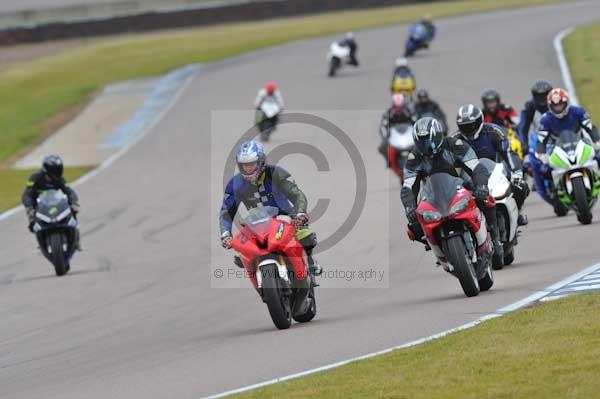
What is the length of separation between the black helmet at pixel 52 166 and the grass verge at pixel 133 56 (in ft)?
51.7

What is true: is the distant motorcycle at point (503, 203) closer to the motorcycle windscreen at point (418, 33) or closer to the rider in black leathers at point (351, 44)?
the rider in black leathers at point (351, 44)

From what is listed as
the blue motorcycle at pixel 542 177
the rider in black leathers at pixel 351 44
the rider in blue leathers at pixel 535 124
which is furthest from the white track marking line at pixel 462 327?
the rider in black leathers at pixel 351 44

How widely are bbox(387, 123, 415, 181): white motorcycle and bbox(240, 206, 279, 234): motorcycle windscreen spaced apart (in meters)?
12.7

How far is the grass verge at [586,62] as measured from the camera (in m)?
32.3

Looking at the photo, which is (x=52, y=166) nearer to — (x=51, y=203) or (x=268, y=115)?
(x=51, y=203)

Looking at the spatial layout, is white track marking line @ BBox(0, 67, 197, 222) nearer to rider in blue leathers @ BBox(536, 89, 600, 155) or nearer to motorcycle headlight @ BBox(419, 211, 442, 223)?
rider in blue leathers @ BBox(536, 89, 600, 155)

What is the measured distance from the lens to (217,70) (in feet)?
153

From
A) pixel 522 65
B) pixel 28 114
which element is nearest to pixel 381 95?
pixel 522 65

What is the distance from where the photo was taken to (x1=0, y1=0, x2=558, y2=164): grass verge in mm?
41281

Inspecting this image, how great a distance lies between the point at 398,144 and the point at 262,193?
12682mm

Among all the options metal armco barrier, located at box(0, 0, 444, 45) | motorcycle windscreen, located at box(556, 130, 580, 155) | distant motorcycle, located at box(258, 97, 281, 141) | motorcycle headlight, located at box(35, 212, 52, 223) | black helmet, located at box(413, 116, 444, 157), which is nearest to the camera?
black helmet, located at box(413, 116, 444, 157)

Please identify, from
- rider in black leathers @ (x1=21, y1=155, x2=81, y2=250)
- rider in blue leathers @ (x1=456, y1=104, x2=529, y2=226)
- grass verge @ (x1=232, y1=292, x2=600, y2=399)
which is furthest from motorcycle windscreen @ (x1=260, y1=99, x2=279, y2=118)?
grass verge @ (x1=232, y1=292, x2=600, y2=399)

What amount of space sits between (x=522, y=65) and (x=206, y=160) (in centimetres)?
1343

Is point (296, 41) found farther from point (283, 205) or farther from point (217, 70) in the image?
point (283, 205)
